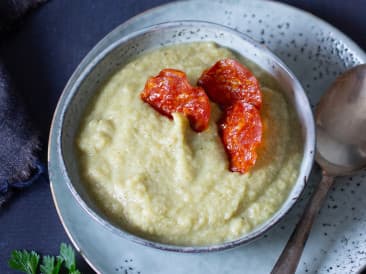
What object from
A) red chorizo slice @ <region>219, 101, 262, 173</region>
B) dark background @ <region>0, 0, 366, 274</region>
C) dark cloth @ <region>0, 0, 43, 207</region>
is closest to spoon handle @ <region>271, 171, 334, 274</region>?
red chorizo slice @ <region>219, 101, 262, 173</region>

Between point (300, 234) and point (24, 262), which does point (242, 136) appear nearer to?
point (300, 234)

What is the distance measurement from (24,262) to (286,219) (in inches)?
56.9

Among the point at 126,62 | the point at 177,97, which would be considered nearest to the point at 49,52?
the point at 126,62

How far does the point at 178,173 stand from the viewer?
8.93 ft

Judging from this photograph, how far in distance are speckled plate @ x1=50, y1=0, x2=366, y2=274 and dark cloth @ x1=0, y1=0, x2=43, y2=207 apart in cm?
36

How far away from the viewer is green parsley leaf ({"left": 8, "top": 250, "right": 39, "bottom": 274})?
126 inches

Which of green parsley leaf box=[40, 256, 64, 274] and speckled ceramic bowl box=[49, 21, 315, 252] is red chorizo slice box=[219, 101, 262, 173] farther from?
green parsley leaf box=[40, 256, 64, 274]

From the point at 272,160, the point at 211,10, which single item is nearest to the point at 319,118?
the point at 272,160

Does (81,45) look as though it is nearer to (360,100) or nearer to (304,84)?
(304,84)

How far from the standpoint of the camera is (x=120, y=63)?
10.2 feet

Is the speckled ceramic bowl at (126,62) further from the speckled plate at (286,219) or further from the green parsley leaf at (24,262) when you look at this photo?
the green parsley leaf at (24,262)

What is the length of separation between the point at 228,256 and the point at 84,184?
81 cm

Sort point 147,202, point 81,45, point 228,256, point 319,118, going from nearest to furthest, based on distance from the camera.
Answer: point 147,202, point 228,256, point 319,118, point 81,45

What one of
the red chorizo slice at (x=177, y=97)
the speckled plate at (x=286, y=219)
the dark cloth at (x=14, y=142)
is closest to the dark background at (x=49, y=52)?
the dark cloth at (x=14, y=142)
